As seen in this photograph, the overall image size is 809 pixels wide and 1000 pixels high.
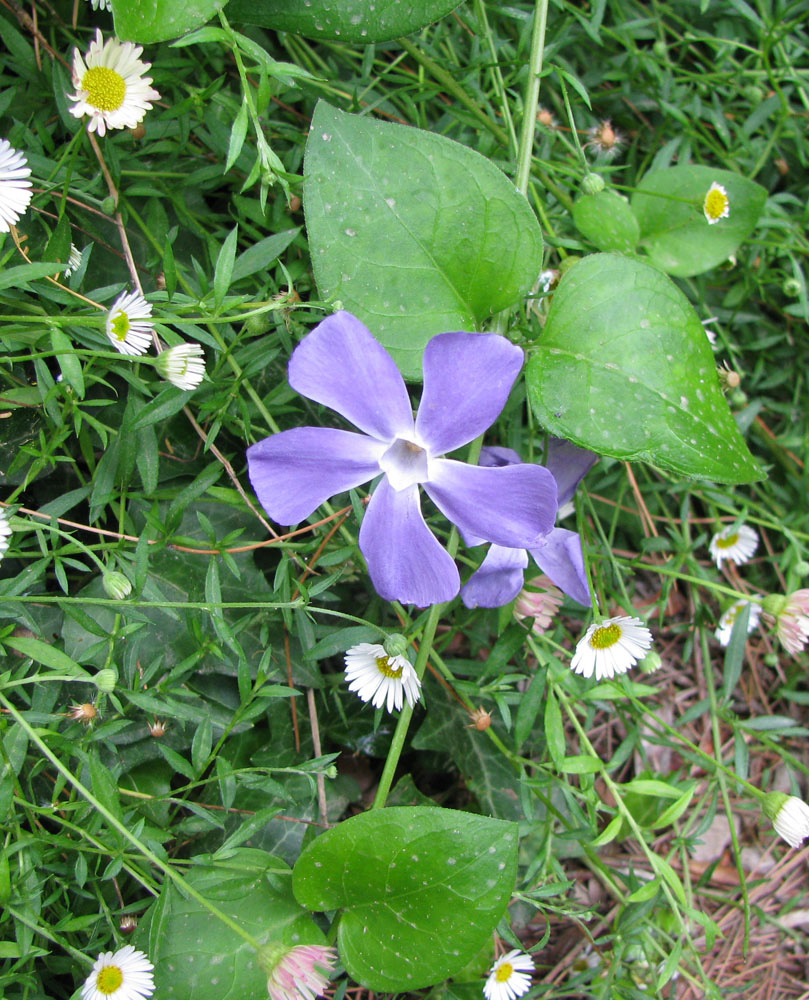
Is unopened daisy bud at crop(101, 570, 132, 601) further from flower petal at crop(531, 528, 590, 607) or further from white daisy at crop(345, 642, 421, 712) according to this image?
flower petal at crop(531, 528, 590, 607)

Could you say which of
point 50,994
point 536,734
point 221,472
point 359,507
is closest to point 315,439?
point 359,507

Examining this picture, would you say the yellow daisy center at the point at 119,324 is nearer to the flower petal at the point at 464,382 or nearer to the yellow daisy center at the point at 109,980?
the flower petal at the point at 464,382

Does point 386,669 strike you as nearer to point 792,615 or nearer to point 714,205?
point 792,615

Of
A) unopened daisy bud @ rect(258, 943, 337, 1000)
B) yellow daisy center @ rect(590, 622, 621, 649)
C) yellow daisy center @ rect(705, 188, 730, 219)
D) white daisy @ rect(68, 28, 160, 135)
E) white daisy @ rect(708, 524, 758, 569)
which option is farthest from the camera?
white daisy @ rect(708, 524, 758, 569)

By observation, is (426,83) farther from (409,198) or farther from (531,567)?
(531,567)

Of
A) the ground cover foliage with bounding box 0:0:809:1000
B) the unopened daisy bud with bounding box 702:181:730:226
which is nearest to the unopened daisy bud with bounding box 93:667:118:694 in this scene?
the ground cover foliage with bounding box 0:0:809:1000

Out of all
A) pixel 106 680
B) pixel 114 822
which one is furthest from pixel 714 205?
pixel 114 822
